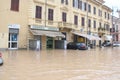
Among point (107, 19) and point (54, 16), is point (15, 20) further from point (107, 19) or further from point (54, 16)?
point (107, 19)

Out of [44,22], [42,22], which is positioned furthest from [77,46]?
[42,22]

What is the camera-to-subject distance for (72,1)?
38.3m

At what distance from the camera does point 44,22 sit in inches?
1235

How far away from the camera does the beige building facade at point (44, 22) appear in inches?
1045

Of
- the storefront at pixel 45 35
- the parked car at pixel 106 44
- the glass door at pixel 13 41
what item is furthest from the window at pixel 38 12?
the parked car at pixel 106 44

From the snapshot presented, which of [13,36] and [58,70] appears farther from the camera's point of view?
[13,36]

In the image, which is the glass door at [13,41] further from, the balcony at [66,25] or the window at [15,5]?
the balcony at [66,25]

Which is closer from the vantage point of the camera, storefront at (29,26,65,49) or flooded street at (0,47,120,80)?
flooded street at (0,47,120,80)

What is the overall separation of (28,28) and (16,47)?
303 centimetres

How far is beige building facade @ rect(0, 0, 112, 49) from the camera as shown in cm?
2655

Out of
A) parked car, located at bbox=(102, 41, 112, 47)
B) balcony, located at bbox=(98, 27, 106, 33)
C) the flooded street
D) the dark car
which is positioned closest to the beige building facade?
the dark car

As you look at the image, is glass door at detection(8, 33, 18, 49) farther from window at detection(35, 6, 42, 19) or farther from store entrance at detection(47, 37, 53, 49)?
store entrance at detection(47, 37, 53, 49)

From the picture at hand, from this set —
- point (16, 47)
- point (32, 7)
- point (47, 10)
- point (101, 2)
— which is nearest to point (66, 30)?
point (47, 10)

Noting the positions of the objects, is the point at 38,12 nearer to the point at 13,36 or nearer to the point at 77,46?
the point at 13,36
